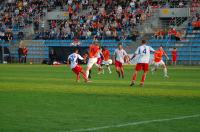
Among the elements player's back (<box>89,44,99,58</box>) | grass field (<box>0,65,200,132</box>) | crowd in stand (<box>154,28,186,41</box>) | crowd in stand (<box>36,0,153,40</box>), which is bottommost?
grass field (<box>0,65,200,132</box>)

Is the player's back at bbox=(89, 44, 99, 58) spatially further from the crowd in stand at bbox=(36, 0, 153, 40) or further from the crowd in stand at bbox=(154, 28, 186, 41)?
the crowd in stand at bbox=(36, 0, 153, 40)

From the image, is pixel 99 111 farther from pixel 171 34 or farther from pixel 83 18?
pixel 83 18

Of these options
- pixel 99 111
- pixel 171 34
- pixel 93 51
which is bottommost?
pixel 99 111

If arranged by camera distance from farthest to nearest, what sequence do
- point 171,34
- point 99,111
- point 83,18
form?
1. point 83,18
2. point 171,34
3. point 99,111

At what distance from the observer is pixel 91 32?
63312mm

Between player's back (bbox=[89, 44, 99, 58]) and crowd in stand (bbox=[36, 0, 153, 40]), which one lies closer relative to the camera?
player's back (bbox=[89, 44, 99, 58])

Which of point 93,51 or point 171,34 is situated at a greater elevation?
point 171,34

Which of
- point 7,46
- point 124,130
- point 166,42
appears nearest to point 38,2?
point 7,46

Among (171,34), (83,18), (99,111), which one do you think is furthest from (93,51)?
(83,18)

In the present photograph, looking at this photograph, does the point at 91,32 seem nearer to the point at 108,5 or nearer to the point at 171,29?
the point at 108,5

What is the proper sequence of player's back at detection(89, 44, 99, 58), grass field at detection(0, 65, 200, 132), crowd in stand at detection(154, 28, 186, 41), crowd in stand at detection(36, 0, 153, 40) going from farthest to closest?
crowd in stand at detection(36, 0, 153, 40), crowd in stand at detection(154, 28, 186, 41), player's back at detection(89, 44, 99, 58), grass field at detection(0, 65, 200, 132)

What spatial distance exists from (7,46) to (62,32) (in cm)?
743

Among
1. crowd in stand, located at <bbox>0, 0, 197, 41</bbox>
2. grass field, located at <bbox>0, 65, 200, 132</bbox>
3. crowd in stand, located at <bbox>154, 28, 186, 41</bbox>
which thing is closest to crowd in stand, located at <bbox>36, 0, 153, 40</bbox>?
crowd in stand, located at <bbox>0, 0, 197, 41</bbox>

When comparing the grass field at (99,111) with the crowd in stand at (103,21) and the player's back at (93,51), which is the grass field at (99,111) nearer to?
Answer: the player's back at (93,51)
